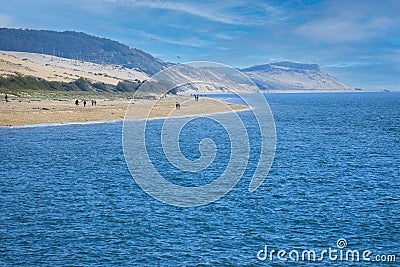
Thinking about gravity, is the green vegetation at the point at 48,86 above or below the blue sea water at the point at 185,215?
above

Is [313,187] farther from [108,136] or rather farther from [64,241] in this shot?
[108,136]

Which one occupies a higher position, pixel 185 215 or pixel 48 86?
pixel 48 86

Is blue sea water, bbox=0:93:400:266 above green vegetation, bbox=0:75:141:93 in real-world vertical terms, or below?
below

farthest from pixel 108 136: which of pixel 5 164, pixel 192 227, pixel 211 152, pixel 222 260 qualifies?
pixel 222 260

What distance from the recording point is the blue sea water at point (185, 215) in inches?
709

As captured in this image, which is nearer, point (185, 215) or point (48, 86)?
point (185, 215)

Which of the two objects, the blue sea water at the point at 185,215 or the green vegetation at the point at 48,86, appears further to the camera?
the green vegetation at the point at 48,86

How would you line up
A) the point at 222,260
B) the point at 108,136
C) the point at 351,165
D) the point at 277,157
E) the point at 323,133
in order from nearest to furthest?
the point at 222,260 → the point at 351,165 → the point at 277,157 → the point at 108,136 → the point at 323,133

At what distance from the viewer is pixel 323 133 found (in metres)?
66.4

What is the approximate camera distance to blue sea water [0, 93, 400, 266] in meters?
18.0

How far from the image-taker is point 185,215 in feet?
75.3

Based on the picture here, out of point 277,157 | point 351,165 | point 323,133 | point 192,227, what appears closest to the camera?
point 192,227

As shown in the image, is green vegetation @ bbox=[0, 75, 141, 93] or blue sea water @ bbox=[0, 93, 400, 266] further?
green vegetation @ bbox=[0, 75, 141, 93]

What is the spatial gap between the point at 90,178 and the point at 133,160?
7726 millimetres
